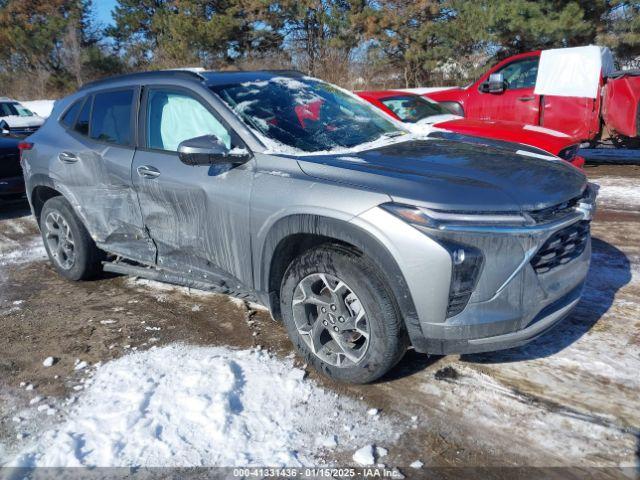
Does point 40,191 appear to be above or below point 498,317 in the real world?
above

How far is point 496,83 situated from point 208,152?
703cm

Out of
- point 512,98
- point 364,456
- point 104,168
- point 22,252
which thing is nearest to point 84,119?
point 104,168

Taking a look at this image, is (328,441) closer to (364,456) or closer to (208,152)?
(364,456)

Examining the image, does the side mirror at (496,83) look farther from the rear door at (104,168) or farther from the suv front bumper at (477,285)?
the suv front bumper at (477,285)

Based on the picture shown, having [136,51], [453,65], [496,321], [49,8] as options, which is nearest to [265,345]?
[496,321]

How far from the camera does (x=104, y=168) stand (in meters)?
4.32

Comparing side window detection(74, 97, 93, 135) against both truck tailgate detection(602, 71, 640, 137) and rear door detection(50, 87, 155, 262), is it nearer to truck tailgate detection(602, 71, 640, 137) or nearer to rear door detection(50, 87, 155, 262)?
rear door detection(50, 87, 155, 262)

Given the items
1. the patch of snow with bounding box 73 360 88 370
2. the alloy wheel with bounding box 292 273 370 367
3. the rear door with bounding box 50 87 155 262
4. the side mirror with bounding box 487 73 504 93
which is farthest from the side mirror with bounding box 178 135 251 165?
the side mirror with bounding box 487 73 504 93

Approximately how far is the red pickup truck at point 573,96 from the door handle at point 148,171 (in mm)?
5877

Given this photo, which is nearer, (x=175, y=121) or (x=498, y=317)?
(x=498, y=317)

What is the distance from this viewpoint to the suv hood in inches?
108

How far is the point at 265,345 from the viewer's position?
3738mm

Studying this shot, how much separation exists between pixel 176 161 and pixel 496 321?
2319 mm

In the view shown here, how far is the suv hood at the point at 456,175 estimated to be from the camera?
274cm
